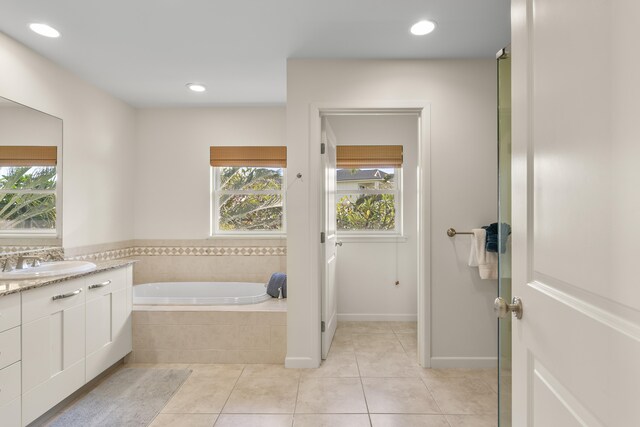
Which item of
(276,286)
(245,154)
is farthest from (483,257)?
(245,154)

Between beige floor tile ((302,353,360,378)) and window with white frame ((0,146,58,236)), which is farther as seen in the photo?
beige floor tile ((302,353,360,378))

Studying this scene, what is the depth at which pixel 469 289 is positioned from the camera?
284cm

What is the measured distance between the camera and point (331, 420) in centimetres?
212

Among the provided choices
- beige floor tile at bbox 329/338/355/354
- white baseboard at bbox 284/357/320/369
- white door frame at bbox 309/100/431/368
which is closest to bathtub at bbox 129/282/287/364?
white baseboard at bbox 284/357/320/369

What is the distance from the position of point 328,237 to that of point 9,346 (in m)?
2.13

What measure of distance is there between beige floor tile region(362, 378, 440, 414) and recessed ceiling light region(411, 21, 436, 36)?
7.81 ft

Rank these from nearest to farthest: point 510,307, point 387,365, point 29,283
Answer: point 510,307 → point 29,283 → point 387,365

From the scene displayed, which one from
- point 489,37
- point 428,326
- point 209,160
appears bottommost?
point 428,326

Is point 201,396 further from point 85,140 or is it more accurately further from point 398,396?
point 85,140

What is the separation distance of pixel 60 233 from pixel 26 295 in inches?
45.6

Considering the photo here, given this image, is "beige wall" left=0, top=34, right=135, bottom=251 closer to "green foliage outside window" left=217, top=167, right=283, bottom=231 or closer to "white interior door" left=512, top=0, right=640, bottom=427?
"green foliage outside window" left=217, top=167, right=283, bottom=231

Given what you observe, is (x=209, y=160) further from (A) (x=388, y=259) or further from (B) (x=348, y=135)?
(A) (x=388, y=259)

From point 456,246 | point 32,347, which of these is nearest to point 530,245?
point 456,246

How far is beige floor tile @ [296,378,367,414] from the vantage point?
7.34 feet
